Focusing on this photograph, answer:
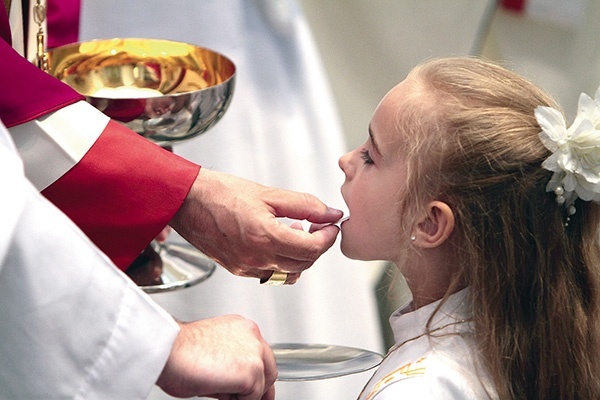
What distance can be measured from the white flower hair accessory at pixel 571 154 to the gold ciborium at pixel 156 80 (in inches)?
16.6

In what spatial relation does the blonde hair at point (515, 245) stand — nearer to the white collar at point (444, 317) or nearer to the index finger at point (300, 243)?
the white collar at point (444, 317)

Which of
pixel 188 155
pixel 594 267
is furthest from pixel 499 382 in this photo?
pixel 188 155

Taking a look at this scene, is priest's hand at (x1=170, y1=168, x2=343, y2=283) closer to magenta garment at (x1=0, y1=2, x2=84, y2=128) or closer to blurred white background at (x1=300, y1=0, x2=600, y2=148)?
magenta garment at (x1=0, y1=2, x2=84, y2=128)

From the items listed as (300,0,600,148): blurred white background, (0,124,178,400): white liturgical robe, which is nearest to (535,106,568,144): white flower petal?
(0,124,178,400): white liturgical robe

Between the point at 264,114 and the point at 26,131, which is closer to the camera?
the point at 26,131

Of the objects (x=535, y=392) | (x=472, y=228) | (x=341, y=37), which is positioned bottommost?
(x=341, y=37)

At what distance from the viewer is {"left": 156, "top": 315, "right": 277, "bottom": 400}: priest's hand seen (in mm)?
759

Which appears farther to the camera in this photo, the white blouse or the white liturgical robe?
the white blouse

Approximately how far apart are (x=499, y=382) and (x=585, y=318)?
104 millimetres

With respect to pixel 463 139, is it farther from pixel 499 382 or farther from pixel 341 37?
pixel 341 37

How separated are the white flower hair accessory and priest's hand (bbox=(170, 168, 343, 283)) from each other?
9.3 inches

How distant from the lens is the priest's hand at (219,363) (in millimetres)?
759

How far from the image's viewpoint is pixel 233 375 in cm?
77

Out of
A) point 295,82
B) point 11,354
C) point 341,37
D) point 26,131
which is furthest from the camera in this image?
point 341,37
